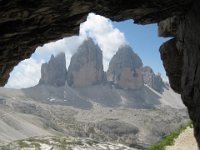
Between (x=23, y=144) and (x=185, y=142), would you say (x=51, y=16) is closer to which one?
(x=185, y=142)

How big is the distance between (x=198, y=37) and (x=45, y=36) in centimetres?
732

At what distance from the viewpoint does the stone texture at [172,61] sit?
26.2 metres

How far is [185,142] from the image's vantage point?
1325 inches

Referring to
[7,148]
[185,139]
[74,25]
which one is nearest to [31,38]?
[74,25]

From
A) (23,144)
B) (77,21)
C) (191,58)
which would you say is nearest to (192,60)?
(191,58)

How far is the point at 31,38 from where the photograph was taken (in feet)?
61.8

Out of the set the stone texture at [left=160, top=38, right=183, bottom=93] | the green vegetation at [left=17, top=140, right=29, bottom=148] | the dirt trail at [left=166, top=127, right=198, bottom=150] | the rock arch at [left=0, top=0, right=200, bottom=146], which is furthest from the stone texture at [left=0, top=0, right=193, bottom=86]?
the green vegetation at [left=17, top=140, right=29, bottom=148]

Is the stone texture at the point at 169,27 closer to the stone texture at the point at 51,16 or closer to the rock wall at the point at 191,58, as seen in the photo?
the rock wall at the point at 191,58

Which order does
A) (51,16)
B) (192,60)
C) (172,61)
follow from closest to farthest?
(51,16) < (192,60) < (172,61)

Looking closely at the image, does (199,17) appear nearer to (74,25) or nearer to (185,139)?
(74,25)

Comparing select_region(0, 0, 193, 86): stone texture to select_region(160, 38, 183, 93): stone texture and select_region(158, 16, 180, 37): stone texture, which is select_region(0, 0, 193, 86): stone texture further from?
select_region(160, 38, 183, 93): stone texture

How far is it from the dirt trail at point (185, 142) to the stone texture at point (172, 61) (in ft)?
22.5

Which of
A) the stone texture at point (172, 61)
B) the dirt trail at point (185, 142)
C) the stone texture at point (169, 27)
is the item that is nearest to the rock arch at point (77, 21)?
the stone texture at point (169, 27)

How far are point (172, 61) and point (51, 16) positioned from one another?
12.0 meters
